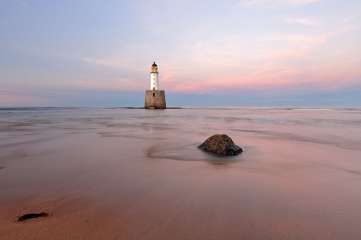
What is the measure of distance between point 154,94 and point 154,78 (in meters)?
3.69

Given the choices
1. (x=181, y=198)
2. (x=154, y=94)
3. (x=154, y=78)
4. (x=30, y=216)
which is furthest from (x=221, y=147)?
(x=154, y=94)

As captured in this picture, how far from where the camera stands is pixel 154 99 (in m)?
57.3

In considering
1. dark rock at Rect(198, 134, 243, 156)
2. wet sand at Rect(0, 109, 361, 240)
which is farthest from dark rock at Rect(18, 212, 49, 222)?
dark rock at Rect(198, 134, 243, 156)

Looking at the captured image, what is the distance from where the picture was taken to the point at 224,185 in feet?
12.8

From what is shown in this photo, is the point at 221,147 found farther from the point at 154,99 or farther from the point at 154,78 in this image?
the point at 154,99

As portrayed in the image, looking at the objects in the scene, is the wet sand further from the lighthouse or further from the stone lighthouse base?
the stone lighthouse base

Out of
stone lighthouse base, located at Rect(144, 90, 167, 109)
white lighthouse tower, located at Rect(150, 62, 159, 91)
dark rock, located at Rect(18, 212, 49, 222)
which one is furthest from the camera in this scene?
stone lighthouse base, located at Rect(144, 90, 167, 109)

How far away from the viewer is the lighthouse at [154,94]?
55.3m

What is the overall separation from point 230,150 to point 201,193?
10.2 ft

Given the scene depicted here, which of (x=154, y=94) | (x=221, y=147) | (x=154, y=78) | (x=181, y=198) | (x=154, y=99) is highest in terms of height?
(x=154, y=78)

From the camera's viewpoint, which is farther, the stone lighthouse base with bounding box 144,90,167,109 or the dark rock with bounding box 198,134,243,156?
the stone lighthouse base with bounding box 144,90,167,109

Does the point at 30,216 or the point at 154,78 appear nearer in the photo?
the point at 30,216

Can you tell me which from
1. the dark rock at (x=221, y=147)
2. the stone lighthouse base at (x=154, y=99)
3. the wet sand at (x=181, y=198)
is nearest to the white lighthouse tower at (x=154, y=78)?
the stone lighthouse base at (x=154, y=99)

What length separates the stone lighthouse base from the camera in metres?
57.0
